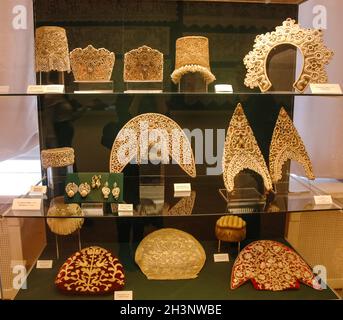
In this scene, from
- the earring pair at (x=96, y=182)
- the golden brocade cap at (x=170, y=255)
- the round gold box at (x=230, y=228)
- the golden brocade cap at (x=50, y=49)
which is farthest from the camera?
the round gold box at (x=230, y=228)

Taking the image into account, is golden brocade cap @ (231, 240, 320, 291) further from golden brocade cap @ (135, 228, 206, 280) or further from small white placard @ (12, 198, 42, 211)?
small white placard @ (12, 198, 42, 211)

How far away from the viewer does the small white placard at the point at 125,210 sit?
1.41m

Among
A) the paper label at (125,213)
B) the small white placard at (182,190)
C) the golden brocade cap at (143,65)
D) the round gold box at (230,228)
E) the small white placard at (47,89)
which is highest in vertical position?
the golden brocade cap at (143,65)

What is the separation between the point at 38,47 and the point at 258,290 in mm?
1206

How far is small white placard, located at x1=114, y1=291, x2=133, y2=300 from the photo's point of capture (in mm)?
1451

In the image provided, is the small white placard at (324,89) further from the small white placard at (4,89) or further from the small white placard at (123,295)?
the small white placard at (4,89)

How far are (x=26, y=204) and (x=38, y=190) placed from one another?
0.37ft

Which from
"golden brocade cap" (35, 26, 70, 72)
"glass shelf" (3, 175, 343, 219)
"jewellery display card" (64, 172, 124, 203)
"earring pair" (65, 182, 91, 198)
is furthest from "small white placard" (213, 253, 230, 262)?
"golden brocade cap" (35, 26, 70, 72)

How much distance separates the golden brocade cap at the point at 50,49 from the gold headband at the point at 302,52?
0.67 meters

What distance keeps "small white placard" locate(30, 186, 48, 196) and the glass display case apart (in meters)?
0.01

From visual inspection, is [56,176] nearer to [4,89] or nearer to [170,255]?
[4,89]

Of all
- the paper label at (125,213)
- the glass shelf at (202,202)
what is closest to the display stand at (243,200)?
the glass shelf at (202,202)

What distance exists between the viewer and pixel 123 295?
1457 mm
